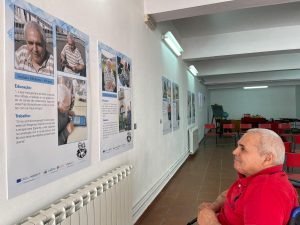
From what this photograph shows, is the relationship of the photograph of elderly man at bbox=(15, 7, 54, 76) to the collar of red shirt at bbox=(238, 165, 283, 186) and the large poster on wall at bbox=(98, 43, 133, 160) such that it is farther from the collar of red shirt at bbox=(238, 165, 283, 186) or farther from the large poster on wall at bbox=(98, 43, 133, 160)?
the collar of red shirt at bbox=(238, 165, 283, 186)

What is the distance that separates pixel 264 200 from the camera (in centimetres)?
113

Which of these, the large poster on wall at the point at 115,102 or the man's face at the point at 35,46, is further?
the large poster on wall at the point at 115,102

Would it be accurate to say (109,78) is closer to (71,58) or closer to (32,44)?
(71,58)

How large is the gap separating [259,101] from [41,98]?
16.3m

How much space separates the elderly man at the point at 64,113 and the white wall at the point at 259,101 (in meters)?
15.8

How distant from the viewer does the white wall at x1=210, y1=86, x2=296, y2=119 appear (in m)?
15.4

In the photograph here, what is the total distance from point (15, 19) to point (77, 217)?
1.18 m

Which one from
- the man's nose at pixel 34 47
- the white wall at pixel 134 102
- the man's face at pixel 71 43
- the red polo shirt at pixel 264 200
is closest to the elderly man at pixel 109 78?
the white wall at pixel 134 102

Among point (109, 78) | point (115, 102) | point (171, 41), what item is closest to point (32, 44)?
point (109, 78)

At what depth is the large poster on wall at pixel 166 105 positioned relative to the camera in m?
4.47

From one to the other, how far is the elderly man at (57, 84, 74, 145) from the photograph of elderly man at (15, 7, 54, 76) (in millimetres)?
147

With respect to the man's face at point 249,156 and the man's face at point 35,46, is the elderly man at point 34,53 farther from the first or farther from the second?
the man's face at point 249,156

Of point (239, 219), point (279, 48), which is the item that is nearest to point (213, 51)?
point (279, 48)

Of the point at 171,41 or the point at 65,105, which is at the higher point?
the point at 171,41
